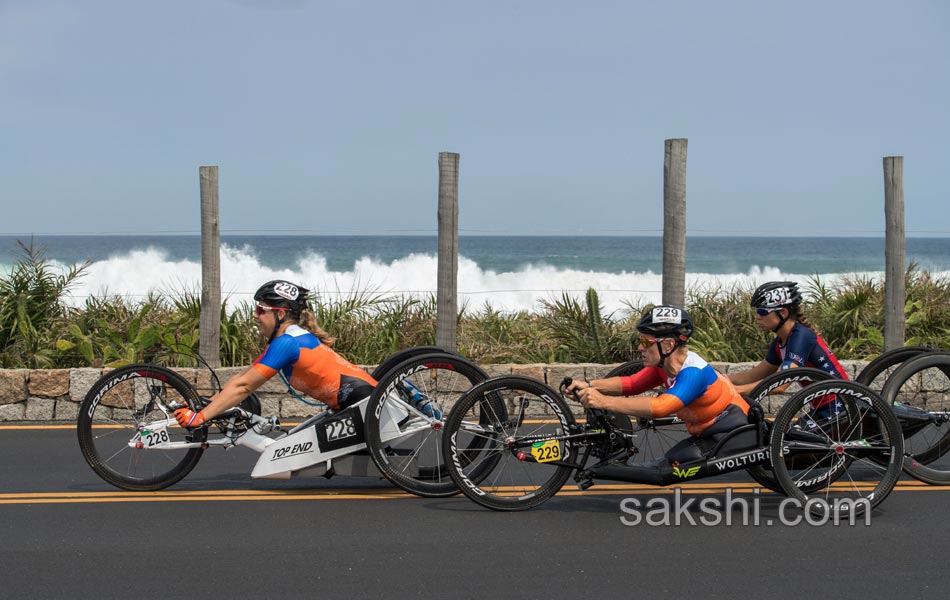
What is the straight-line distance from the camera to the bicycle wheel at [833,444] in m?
6.70

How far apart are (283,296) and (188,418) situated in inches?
41.1

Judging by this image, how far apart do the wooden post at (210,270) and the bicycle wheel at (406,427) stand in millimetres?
4213

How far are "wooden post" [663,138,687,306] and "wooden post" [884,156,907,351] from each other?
7.24ft

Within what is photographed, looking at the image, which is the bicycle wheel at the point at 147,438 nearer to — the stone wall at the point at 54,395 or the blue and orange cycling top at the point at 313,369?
the blue and orange cycling top at the point at 313,369

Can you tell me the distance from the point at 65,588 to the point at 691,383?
3.78m

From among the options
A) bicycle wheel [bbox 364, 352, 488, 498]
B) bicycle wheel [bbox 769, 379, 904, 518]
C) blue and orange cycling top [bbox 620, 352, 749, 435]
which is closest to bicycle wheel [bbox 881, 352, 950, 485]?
bicycle wheel [bbox 769, 379, 904, 518]

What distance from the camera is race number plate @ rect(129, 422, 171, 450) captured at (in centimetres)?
722

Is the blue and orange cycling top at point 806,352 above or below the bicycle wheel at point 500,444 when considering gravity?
above

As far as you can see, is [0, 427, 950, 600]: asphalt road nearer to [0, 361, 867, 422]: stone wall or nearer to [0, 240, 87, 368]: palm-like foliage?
[0, 361, 867, 422]: stone wall

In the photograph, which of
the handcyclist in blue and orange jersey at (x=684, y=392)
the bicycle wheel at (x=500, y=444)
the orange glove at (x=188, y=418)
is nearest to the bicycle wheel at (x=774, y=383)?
the handcyclist in blue and orange jersey at (x=684, y=392)

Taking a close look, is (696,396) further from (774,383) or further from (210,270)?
(210,270)

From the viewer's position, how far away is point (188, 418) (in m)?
7.20

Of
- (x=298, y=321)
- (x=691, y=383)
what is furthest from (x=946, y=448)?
(x=298, y=321)

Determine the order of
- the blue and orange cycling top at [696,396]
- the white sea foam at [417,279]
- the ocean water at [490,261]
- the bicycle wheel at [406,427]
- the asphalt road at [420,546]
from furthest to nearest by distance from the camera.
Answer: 1. the ocean water at [490,261]
2. the white sea foam at [417,279]
3. the bicycle wheel at [406,427]
4. the blue and orange cycling top at [696,396]
5. the asphalt road at [420,546]
